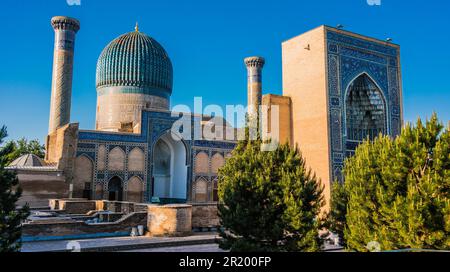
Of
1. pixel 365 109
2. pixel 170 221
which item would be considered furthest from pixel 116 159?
pixel 365 109

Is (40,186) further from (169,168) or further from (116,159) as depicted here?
(169,168)

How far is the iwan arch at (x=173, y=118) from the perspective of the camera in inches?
407

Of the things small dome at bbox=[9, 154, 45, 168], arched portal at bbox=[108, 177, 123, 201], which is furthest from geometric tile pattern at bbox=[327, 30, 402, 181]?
small dome at bbox=[9, 154, 45, 168]

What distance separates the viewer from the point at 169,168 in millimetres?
22516

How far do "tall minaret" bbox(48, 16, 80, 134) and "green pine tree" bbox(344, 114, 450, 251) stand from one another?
1779 centimetres

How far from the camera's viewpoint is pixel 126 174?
63.9ft

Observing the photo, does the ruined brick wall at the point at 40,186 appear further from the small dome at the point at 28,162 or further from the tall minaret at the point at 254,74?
the tall minaret at the point at 254,74

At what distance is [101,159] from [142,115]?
122 inches

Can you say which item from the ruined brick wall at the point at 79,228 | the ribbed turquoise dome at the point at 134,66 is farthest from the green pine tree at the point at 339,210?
the ribbed turquoise dome at the point at 134,66

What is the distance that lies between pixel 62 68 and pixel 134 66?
14.0ft

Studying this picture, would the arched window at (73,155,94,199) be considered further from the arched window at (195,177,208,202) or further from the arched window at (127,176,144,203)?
the arched window at (195,177,208,202)

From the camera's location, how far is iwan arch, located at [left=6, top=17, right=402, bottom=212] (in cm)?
1034
